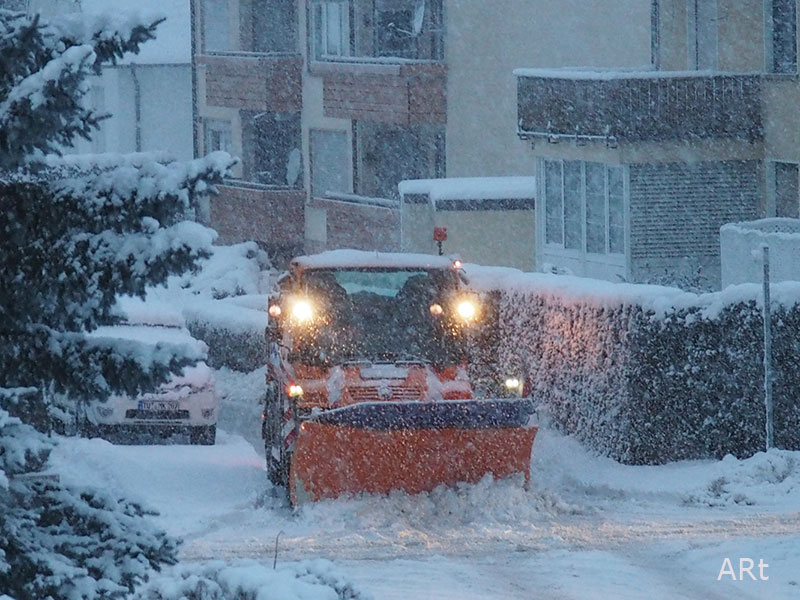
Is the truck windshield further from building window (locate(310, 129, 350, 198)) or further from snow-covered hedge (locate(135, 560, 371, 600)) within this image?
building window (locate(310, 129, 350, 198))

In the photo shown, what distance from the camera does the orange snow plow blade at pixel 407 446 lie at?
12.0 m

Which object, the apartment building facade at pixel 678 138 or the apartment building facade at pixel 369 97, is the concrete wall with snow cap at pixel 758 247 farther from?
the apartment building facade at pixel 369 97

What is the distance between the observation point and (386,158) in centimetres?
3647

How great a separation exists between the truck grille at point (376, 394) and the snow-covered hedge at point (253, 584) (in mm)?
5686

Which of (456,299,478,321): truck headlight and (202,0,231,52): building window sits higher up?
(202,0,231,52): building window

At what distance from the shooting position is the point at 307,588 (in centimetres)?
647

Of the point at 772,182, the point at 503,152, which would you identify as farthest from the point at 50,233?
the point at 503,152

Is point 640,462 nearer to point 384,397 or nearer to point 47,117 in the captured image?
point 384,397

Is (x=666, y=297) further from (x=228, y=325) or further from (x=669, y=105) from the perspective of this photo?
(x=669, y=105)

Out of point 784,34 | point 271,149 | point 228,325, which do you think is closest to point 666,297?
point 228,325

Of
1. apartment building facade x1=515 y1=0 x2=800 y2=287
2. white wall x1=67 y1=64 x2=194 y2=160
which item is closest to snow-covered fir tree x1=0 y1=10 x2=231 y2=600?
apartment building facade x1=515 y1=0 x2=800 y2=287

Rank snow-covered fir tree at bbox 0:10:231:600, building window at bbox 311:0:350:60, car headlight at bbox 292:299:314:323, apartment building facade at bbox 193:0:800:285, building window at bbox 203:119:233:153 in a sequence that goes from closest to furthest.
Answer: snow-covered fir tree at bbox 0:10:231:600, car headlight at bbox 292:299:314:323, apartment building facade at bbox 193:0:800:285, building window at bbox 311:0:350:60, building window at bbox 203:119:233:153

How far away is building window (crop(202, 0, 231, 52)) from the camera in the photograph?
4306 centimetres

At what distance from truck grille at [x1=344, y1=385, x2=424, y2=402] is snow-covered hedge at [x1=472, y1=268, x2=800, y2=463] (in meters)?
2.50
